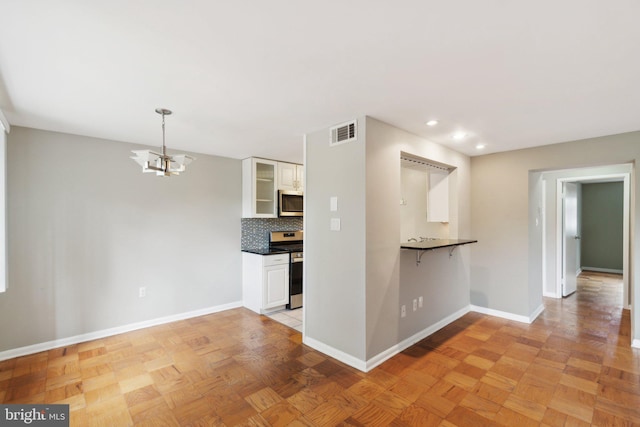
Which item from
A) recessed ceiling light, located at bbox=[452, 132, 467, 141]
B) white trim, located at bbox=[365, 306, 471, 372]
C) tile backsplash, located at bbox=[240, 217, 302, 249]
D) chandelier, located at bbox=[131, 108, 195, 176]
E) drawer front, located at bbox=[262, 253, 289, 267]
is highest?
recessed ceiling light, located at bbox=[452, 132, 467, 141]

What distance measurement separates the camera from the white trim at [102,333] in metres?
3.01

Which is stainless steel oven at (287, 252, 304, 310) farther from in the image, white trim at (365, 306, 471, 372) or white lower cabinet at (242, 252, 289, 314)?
white trim at (365, 306, 471, 372)

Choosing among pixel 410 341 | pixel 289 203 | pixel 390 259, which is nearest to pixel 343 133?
pixel 390 259

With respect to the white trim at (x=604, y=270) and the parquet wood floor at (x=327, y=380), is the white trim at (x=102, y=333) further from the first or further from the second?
the white trim at (x=604, y=270)

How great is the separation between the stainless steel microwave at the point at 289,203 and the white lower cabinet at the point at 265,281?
2.36 feet

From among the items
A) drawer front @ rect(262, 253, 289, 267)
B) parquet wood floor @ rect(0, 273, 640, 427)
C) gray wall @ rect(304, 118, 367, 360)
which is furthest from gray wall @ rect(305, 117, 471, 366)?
drawer front @ rect(262, 253, 289, 267)

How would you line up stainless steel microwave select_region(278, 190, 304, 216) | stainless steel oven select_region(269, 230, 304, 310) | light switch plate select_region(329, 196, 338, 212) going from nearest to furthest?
light switch plate select_region(329, 196, 338, 212), stainless steel oven select_region(269, 230, 304, 310), stainless steel microwave select_region(278, 190, 304, 216)

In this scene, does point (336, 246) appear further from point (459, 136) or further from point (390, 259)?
point (459, 136)

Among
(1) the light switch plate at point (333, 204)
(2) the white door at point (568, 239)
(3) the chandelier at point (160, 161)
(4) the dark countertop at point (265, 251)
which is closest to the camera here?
(3) the chandelier at point (160, 161)

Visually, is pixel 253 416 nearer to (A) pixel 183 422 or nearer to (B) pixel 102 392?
(A) pixel 183 422

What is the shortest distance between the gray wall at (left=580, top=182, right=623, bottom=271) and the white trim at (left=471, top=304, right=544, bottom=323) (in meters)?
4.73

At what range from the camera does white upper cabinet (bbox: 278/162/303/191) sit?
15.7ft

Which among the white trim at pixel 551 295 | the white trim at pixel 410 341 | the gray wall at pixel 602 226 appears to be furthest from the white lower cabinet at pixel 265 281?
the gray wall at pixel 602 226

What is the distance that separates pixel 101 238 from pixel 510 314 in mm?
5247
